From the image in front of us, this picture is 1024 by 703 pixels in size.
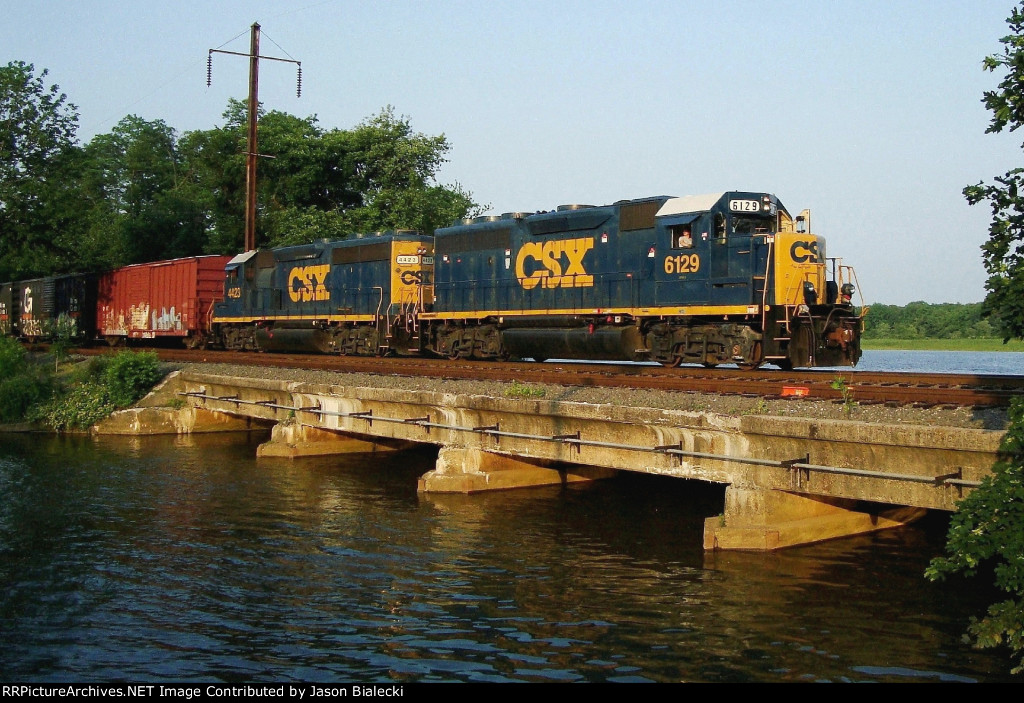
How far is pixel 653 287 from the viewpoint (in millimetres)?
17562

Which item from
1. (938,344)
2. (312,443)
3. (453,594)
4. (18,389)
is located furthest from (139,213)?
(938,344)

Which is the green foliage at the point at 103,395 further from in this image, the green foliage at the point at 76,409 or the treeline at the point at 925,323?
the treeline at the point at 925,323

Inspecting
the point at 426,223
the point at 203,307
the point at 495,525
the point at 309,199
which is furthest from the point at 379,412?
the point at 309,199

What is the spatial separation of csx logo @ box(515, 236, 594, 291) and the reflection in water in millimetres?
5771

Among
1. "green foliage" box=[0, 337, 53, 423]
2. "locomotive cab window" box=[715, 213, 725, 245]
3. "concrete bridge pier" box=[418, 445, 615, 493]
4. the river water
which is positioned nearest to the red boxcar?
"green foliage" box=[0, 337, 53, 423]

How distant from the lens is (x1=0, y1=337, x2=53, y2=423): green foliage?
81.0ft

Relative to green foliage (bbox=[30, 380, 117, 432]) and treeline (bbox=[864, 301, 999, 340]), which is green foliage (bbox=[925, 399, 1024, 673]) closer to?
green foliage (bbox=[30, 380, 117, 432])

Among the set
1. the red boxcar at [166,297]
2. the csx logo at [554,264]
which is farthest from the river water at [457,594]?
Result: the red boxcar at [166,297]

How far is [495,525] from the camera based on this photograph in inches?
485

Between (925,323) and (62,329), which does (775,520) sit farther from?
(925,323)

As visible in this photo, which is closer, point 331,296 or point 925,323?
point 331,296

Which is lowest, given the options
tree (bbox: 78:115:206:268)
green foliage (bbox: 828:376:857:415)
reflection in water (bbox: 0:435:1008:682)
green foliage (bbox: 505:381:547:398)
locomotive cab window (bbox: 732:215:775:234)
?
reflection in water (bbox: 0:435:1008:682)

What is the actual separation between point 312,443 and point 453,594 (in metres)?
10.1

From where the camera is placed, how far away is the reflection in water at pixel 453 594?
7496 mm
